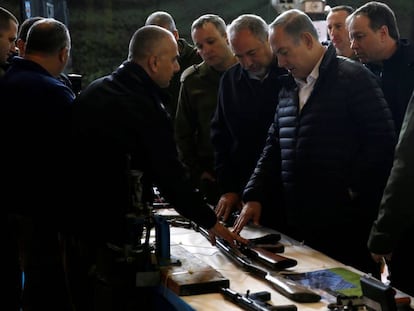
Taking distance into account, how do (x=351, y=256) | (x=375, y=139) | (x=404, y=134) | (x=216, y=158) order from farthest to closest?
(x=216, y=158) → (x=351, y=256) → (x=375, y=139) → (x=404, y=134)

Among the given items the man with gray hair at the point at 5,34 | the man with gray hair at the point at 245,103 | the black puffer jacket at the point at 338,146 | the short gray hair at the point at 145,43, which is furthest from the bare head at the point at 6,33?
the black puffer jacket at the point at 338,146

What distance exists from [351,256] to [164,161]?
40.0 inches

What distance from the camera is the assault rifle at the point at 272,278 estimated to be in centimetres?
205

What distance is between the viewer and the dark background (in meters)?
6.69

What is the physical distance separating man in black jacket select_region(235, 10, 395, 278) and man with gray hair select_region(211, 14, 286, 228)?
0.41 meters

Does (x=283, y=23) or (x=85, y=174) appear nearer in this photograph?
(x=85, y=174)

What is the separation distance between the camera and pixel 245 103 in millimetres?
3484

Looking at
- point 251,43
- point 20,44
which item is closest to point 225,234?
point 251,43

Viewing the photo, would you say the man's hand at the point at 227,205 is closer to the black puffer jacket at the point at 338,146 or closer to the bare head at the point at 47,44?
the black puffer jacket at the point at 338,146

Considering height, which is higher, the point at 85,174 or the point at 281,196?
the point at 85,174

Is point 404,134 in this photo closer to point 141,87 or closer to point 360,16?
point 141,87

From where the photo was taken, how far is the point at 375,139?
271cm

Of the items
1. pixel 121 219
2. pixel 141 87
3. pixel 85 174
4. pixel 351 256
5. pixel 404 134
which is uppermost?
pixel 141 87

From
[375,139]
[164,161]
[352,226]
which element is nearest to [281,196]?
[352,226]
